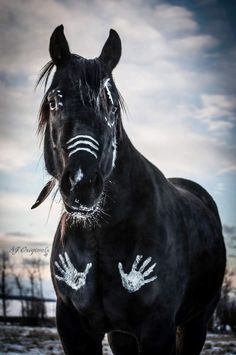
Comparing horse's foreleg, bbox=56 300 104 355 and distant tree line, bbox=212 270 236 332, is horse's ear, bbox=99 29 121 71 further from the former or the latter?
distant tree line, bbox=212 270 236 332

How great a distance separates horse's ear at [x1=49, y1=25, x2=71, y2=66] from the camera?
2.84 meters

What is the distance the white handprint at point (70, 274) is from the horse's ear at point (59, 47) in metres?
1.39

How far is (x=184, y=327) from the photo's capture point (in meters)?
4.41

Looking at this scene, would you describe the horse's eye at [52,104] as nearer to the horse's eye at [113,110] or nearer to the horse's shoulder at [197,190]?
the horse's eye at [113,110]

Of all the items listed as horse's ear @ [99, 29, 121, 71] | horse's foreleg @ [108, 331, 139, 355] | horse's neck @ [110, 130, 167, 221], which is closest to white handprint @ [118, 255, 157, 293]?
horse's neck @ [110, 130, 167, 221]

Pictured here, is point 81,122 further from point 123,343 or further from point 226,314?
point 226,314

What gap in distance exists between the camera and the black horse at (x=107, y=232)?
8.23 ft

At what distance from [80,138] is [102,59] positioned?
0.94 metres

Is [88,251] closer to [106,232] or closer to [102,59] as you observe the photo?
[106,232]

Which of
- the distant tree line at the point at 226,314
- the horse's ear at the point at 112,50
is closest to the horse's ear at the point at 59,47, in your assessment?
the horse's ear at the point at 112,50

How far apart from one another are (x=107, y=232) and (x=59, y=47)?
4.39 feet

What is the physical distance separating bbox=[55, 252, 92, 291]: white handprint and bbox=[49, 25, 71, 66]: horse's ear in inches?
54.9

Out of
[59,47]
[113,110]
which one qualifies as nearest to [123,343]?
[113,110]

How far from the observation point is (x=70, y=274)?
2.87 metres
